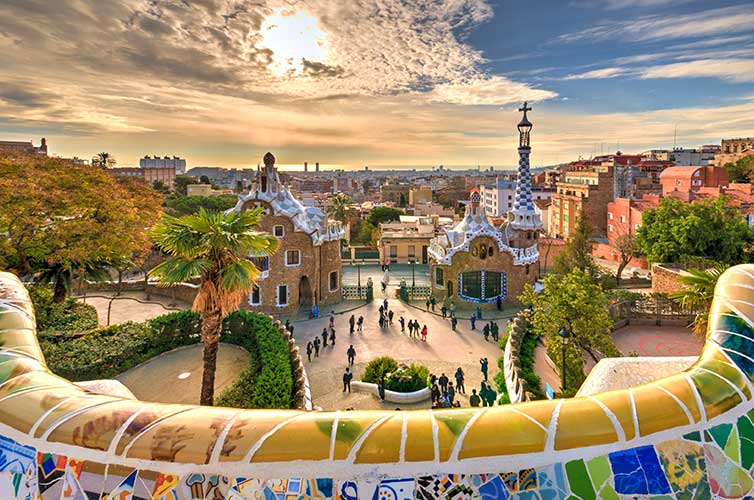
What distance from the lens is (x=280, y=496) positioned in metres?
3.74

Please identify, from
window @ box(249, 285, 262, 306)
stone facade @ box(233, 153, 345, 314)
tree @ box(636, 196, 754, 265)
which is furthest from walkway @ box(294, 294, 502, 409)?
tree @ box(636, 196, 754, 265)

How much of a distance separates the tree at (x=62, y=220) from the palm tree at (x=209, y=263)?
10.4m

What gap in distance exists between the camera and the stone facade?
3055 cm

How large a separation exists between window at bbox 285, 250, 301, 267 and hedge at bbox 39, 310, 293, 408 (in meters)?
10.0

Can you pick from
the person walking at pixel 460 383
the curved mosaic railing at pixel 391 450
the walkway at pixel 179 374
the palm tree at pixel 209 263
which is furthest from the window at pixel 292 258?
the curved mosaic railing at pixel 391 450

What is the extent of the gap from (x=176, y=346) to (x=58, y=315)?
5419 mm

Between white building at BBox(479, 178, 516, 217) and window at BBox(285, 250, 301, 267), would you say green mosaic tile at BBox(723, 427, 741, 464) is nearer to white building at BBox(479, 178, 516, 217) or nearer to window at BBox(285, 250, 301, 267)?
window at BBox(285, 250, 301, 267)

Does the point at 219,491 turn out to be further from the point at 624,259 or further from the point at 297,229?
the point at 624,259

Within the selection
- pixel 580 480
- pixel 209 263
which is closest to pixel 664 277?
pixel 209 263

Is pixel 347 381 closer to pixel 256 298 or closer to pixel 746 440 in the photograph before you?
pixel 256 298

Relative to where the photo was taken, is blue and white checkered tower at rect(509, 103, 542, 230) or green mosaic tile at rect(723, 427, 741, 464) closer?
green mosaic tile at rect(723, 427, 741, 464)

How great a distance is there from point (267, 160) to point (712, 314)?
28.4m

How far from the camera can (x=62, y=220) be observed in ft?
69.1

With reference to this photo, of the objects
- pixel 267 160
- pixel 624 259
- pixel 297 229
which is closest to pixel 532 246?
pixel 624 259
